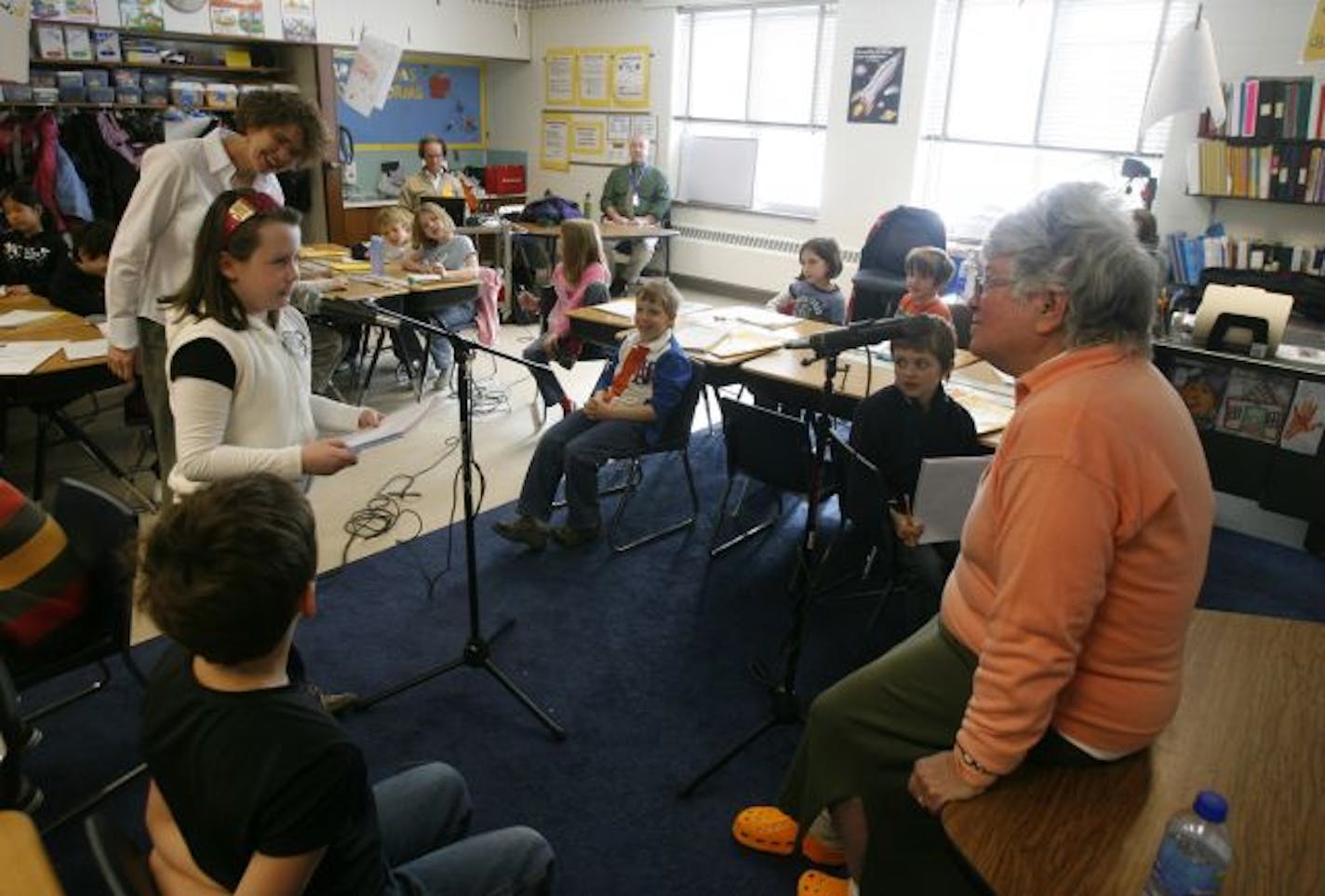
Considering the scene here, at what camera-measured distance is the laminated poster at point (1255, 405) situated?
3.34 metres

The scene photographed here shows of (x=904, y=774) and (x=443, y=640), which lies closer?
(x=904, y=774)

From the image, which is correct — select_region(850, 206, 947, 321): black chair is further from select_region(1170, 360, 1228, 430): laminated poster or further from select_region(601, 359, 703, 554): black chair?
select_region(601, 359, 703, 554): black chair

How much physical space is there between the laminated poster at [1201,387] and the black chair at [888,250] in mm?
1766

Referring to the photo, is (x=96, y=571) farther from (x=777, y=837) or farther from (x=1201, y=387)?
(x=1201, y=387)

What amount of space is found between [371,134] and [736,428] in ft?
22.7

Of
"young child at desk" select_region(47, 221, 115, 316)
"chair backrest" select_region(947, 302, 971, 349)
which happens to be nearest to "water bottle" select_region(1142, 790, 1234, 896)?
"chair backrest" select_region(947, 302, 971, 349)

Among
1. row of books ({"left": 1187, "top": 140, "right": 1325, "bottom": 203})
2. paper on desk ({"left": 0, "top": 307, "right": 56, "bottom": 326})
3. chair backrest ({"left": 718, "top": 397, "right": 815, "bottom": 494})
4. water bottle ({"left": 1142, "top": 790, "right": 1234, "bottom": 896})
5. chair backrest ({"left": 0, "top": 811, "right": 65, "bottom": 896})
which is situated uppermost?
row of books ({"left": 1187, "top": 140, "right": 1325, "bottom": 203})

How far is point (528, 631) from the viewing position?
271cm

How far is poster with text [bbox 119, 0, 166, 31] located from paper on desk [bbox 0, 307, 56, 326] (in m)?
3.82

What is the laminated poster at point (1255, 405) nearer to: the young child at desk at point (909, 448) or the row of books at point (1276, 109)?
the young child at desk at point (909, 448)

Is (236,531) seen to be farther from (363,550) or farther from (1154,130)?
(1154,130)

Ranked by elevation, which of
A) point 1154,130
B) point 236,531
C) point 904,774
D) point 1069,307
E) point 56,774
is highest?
point 1154,130

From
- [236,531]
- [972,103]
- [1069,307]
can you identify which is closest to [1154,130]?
[972,103]

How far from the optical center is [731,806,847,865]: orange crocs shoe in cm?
188
